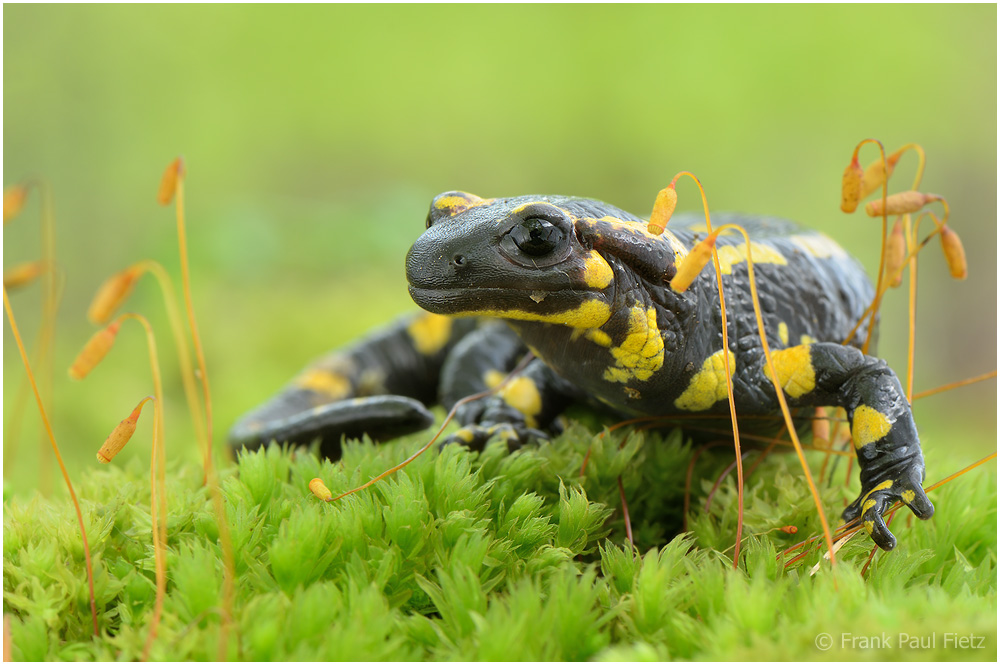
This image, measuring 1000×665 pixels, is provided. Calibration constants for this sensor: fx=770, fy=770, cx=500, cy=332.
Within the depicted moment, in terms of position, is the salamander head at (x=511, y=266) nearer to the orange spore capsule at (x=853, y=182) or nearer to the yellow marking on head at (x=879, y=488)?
the orange spore capsule at (x=853, y=182)

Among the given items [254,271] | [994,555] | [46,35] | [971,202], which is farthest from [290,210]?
[971,202]

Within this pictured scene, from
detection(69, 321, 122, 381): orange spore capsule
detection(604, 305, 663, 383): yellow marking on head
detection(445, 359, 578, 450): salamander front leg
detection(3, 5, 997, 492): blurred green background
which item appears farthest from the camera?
detection(3, 5, 997, 492): blurred green background

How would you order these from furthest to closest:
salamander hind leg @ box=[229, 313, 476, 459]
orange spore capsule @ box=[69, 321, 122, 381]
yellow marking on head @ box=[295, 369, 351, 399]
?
yellow marking on head @ box=[295, 369, 351, 399], salamander hind leg @ box=[229, 313, 476, 459], orange spore capsule @ box=[69, 321, 122, 381]

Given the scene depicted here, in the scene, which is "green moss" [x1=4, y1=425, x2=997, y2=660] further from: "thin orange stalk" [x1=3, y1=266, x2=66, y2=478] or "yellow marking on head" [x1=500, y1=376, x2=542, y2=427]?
"thin orange stalk" [x1=3, y1=266, x2=66, y2=478]

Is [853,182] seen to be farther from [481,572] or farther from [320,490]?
[320,490]

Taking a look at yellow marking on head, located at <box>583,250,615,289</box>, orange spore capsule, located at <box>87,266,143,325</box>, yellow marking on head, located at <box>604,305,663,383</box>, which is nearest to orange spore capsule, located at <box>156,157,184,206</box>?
orange spore capsule, located at <box>87,266,143,325</box>

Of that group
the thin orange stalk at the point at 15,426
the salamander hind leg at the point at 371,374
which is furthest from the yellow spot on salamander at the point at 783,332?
the thin orange stalk at the point at 15,426

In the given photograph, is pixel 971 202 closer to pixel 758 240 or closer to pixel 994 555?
pixel 758 240
